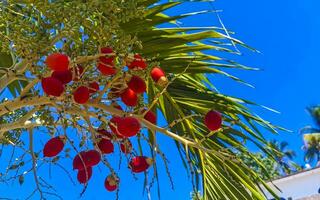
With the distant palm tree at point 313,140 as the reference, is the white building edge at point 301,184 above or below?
below

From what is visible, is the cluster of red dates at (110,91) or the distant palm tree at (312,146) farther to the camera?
the distant palm tree at (312,146)

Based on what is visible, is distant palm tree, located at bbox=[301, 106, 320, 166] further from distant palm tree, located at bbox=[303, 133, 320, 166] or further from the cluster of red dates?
the cluster of red dates

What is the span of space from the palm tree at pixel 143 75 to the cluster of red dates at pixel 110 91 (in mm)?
26

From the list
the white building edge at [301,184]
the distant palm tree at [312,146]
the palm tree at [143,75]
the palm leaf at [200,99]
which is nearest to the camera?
the palm tree at [143,75]

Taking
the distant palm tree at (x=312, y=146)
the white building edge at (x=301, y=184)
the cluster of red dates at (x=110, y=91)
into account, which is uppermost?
the distant palm tree at (x=312, y=146)

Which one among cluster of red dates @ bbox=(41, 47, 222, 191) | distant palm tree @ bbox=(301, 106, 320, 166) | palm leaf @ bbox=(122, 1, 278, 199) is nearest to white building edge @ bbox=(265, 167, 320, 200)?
distant palm tree @ bbox=(301, 106, 320, 166)

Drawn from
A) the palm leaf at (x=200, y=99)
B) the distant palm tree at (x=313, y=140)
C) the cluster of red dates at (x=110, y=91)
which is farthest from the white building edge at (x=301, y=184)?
the cluster of red dates at (x=110, y=91)

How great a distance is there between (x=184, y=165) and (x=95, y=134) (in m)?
0.45

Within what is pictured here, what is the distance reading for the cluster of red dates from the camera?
150 cm

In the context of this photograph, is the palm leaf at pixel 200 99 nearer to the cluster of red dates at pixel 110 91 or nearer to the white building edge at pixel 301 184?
the cluster of red dates at pixel 110 91

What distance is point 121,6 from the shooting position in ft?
4.95

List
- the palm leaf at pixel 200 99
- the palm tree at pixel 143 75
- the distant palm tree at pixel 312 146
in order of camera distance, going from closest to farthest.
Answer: the palm tree at pixel 143 75 → the palm leaf at pixel 200 99 → the distant palm tree at pixel 312 146

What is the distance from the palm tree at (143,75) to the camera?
4.93ft

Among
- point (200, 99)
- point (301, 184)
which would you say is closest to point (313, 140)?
point (301, 184)
